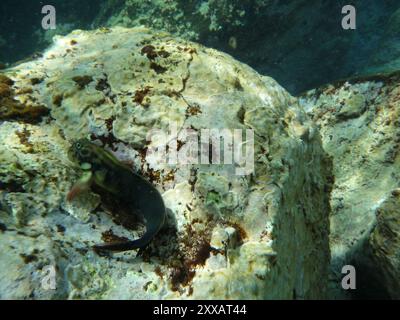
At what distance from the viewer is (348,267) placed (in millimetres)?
4164

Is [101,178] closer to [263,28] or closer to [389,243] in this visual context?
[389,243]

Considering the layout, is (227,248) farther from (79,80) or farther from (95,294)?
(79,80)

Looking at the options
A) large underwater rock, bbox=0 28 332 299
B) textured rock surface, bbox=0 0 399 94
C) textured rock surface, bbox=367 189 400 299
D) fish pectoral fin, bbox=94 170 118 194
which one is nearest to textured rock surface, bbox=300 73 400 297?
textured rock surface, bbox=367 189 400 299

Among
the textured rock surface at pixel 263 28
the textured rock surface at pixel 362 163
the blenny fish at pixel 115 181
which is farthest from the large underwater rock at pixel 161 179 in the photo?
the textured rock surface at pixel 263 28

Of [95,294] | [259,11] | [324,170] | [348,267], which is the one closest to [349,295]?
[348,267]

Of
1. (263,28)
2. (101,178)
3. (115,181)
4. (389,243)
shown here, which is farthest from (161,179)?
(263,28)

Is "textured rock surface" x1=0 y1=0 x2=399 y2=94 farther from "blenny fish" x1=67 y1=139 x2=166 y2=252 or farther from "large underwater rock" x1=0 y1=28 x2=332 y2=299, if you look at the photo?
"blenny fish" x1=67 y1=139 x2=166 y2=252

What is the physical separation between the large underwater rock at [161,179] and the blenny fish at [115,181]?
139mm

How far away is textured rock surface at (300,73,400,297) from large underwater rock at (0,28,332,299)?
0.51 metres

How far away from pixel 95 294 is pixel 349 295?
3423 mm

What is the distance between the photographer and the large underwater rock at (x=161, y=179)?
91.9 inches

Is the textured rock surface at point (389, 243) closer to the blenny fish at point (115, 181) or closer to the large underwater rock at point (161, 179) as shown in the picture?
the large underwater rock at point (161, 179)

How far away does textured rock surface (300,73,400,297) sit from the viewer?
3961 mm

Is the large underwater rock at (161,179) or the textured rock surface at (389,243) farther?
the textured rock surface at (389,243)
